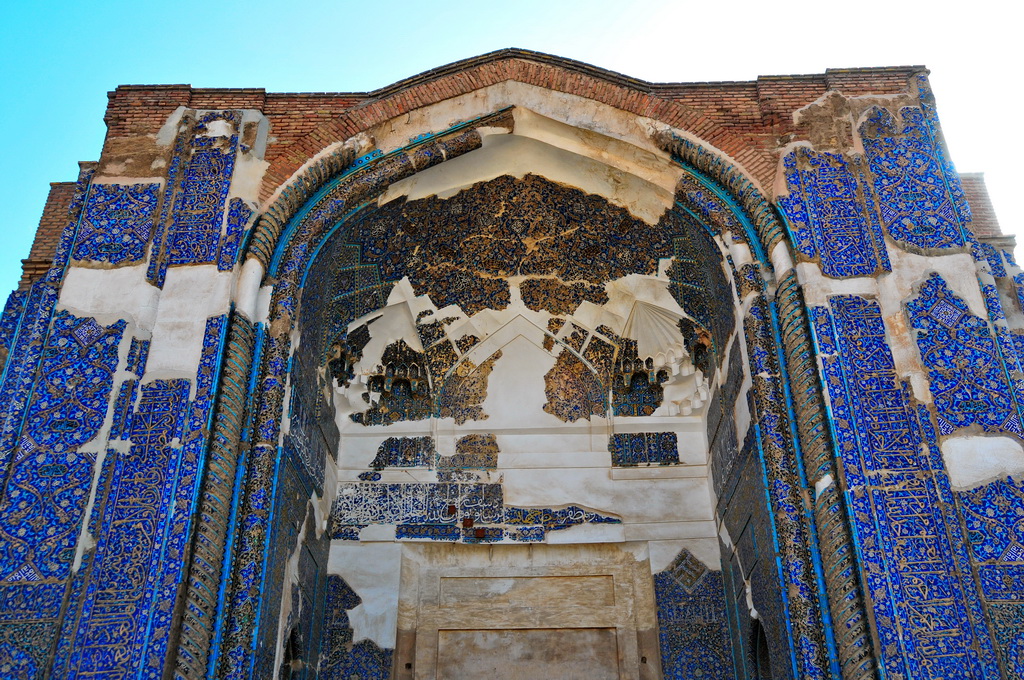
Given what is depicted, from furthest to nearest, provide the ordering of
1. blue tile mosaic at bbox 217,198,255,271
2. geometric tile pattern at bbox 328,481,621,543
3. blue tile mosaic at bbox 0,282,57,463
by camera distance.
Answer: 1. geometric tile pattern at bbox 328,481,621,543
2. blue tile mosaic at bbox 217,198,255,271
3. blue tile mosaic at bbox 0,282,57,463

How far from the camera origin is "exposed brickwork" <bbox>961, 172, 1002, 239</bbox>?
7082mm

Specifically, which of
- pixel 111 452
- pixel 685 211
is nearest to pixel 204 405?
pixel 111 452

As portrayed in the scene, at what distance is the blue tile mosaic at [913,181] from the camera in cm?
625

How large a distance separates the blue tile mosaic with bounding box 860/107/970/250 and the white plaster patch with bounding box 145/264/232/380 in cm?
423

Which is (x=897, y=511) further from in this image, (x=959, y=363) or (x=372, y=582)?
(x=372, y=582)

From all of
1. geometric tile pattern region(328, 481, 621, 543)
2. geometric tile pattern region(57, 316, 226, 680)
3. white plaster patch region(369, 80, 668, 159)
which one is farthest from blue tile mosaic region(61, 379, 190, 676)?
white plaster patch region(369, 80, 668, 159)

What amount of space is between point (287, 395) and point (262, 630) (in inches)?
60.5

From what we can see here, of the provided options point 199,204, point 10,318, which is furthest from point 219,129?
point 10,318

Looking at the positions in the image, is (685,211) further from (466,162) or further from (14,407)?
(14,407)

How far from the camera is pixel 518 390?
27.0 feet

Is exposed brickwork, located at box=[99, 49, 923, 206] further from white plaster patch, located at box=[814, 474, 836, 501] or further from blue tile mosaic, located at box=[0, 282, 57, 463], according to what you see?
white plaster patch, located at box=[814, 474, 836, 501]

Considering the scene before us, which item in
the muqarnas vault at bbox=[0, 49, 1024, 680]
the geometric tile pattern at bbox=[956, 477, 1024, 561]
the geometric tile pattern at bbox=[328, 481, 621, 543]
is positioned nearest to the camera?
the geometric tile pattern at bbox=[956, 477, 1024, 561]

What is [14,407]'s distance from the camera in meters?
5.66

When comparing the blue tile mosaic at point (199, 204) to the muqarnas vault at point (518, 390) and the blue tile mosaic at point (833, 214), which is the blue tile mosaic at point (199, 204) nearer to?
the muqarnas vault at point (518, 390)
